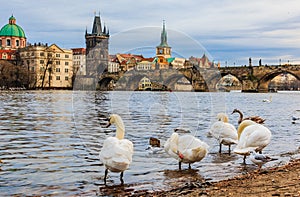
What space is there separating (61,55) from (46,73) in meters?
6.97

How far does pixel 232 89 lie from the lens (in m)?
116

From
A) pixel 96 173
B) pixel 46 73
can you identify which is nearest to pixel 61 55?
pixel 46 73

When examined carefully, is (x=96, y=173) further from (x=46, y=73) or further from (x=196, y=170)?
(x=46, y=73)

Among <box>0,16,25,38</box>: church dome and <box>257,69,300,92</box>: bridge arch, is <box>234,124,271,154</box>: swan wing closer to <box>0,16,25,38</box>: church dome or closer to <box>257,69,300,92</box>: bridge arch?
<box>257,69,300,92</box>: bridge arch

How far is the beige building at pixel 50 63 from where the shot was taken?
10006cm

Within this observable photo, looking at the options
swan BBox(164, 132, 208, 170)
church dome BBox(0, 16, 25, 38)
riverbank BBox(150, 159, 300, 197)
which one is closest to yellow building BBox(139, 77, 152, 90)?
swan BBox(164, 132, 208, 170)

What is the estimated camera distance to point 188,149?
7207 mm

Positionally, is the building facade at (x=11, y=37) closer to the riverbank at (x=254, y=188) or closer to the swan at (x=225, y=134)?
the swan at (x=225, y=134)

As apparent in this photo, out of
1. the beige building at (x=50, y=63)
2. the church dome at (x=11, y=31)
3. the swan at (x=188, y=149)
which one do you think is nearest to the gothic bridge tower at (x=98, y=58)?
the swan at (x=188, y=149)

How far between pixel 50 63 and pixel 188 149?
98658mm

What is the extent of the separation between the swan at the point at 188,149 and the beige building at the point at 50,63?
92.1m

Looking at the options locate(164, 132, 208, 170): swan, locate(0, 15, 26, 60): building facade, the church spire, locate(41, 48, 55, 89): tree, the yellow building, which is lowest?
locate(164, 132, 208, 170): swan

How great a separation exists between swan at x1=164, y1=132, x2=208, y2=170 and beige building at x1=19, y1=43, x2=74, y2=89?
92123 millimetres

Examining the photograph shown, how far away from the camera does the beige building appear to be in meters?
100
